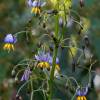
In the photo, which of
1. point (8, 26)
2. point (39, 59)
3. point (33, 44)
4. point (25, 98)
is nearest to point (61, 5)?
point (39, 59)

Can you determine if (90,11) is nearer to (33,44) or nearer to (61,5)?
(33,44)

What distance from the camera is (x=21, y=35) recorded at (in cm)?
422

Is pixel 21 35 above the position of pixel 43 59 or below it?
above

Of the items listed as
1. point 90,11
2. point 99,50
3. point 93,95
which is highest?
point 90,11

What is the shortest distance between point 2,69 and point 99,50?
81 centimetres

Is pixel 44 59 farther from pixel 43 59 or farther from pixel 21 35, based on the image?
pixel 21 35

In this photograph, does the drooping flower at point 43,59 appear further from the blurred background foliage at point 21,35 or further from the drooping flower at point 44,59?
the blurred background foliage at point 21,35

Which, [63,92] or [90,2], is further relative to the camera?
[90,2]

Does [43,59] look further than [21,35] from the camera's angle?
No

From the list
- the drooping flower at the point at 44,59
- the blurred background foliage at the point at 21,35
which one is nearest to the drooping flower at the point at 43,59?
the drooping flower at the point at 44,59

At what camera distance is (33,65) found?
3.10 meters

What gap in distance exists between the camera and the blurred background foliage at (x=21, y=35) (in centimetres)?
438

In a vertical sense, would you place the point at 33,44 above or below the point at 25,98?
above

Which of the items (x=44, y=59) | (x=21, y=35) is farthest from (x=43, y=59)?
(x=21, y=35)
